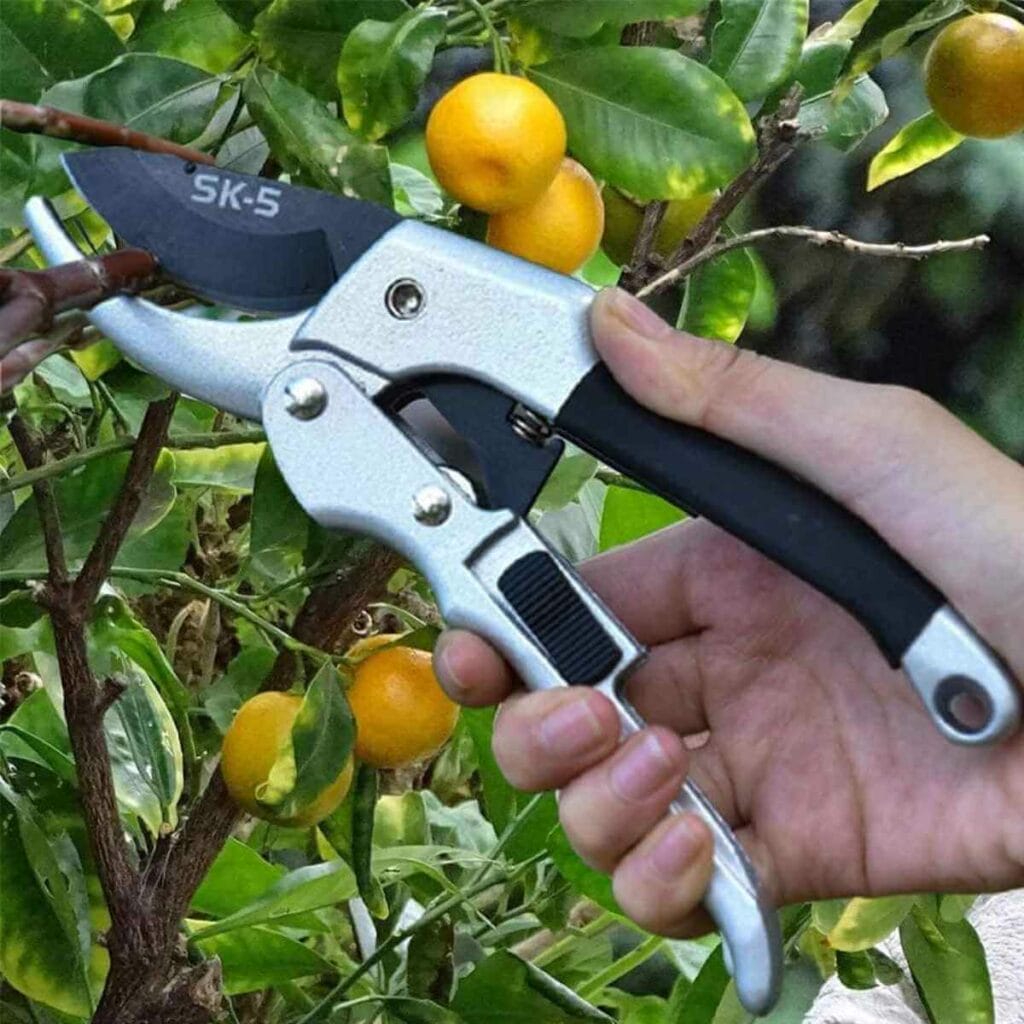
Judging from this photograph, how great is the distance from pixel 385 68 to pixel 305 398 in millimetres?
125

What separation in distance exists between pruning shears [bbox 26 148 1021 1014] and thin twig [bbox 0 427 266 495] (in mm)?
133

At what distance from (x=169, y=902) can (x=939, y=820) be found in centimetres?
35

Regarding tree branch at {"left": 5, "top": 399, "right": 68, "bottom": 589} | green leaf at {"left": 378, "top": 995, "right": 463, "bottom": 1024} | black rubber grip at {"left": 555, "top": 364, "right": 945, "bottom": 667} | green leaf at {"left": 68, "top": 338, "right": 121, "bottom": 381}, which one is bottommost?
green leaf at {"left": 378, "top": 995, "right": 463, "bottom": 1024}

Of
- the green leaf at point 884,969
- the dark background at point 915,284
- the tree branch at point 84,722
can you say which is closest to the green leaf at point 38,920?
the tree branch at point 84,722

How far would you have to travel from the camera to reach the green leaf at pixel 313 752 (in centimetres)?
64

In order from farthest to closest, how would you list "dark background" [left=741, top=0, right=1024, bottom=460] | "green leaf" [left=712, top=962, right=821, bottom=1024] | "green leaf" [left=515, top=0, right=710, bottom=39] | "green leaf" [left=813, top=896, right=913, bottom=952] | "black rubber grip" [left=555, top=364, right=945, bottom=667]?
"dark background" [left=741, top=0, right=1024, bottom=460]
"green leaf" [left=712, top=962, right=821, bottom=1024]
"green leaf" [left=813, top=896, right=913, bottom=952]
"green leaf" [left=515, top=0, right=710, bottom=39]
"black rubber grip" [left=555, top=364, right=945, bottom=667]

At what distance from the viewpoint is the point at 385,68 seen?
1.80 feet

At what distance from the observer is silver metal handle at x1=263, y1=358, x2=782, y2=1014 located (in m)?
0.52

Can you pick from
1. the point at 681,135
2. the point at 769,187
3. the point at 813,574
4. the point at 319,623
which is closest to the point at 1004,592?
the point at 813,574

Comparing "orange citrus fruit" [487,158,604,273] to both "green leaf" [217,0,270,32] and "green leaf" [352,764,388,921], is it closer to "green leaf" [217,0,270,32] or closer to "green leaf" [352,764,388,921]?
"green leaf" [217,0,270,32]

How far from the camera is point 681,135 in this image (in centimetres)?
59

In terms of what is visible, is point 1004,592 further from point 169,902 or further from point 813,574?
point 169,902

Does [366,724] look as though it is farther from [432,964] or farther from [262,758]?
[432,964]

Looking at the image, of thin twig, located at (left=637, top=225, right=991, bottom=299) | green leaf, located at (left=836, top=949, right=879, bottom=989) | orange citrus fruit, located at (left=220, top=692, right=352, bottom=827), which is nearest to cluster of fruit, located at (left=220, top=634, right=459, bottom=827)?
orange citrus fruit, located at (left=220, top=692, right=352, bottom=827)
